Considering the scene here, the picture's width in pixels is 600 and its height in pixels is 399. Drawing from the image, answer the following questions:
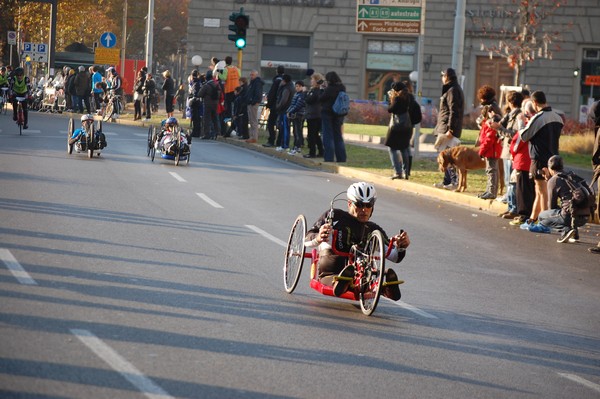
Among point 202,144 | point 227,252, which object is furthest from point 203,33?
point 227,252

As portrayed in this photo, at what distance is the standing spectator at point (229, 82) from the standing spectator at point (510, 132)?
16.9 m

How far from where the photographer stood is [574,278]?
1360 centimetres

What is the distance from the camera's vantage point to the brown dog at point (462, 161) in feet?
69.8

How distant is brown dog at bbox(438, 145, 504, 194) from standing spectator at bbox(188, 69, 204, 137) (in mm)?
14849

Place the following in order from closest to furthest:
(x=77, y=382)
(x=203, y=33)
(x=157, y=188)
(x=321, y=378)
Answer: (x=77, y=382)
(x=321, y=378)
(x=157, y=188)
(x=203, y=33)

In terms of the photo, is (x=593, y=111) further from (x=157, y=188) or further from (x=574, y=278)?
(x=157, y=188)

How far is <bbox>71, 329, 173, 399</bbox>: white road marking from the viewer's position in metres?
7.06

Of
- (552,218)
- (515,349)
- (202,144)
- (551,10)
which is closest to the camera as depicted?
(515,349)

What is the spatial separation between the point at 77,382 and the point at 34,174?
14429mm

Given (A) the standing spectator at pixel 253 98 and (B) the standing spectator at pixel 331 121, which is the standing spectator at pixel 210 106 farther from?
(B) the standing spectator at pixel 331 121

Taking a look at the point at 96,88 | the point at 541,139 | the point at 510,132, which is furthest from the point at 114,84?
the point at 541,139

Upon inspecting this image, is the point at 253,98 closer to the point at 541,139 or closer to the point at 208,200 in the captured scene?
the point at 208,200

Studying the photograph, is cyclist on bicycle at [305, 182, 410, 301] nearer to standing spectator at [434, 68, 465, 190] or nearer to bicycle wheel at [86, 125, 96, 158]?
standing spectator at [434, 68, 465, 190]

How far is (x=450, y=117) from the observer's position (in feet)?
74.3
